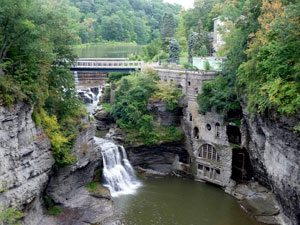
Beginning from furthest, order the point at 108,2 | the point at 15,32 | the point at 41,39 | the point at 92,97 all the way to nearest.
Answer: 1. the point at 108,2
2. the point at 92,97
3. the point at 41,39
4. the point at 15,32

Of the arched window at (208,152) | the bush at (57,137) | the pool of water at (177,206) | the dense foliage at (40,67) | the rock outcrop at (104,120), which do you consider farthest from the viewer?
the rock outcrop at (104,120)

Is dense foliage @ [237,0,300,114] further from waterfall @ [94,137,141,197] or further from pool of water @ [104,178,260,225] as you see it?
waterfall @ [94,137,141,197]

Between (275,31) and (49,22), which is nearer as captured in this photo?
(275,31)

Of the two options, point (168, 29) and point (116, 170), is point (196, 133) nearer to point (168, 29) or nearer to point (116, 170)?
point (116, 170)

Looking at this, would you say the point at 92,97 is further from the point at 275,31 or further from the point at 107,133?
the point at 275,31

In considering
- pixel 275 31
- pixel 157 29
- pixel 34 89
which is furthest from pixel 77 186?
pixel 157 29

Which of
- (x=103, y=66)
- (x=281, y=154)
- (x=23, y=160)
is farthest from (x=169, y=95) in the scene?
(x=23, y=160)

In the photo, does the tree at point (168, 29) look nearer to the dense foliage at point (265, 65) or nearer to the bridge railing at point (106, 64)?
the bridge railing at point (106, 64)

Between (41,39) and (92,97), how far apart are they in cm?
2841

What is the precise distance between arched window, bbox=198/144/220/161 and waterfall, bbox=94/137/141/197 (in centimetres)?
742

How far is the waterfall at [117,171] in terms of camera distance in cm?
3544

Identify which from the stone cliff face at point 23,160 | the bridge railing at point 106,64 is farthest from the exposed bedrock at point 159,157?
the stone cliff face at point 23,160

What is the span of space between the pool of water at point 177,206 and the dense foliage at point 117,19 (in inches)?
2994

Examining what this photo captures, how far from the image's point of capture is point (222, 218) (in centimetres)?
3120
